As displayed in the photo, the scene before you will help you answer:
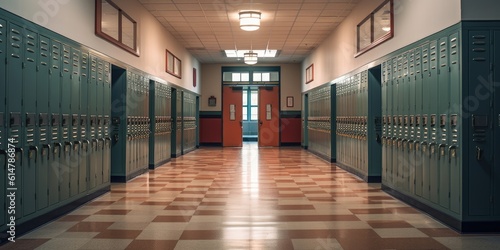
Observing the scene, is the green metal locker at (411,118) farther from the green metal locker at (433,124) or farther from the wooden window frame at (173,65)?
the wooden window frame at (173,65)

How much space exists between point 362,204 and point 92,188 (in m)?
4.05

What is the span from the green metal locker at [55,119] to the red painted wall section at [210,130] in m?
13.8

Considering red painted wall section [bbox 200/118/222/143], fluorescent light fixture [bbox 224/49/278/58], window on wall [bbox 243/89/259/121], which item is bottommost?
red painted wall section [bbox 200/118/222/143]

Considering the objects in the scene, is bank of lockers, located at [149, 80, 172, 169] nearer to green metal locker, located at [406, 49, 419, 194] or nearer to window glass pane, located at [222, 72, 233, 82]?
green metal locker, located at [406, 49, 419, 194]

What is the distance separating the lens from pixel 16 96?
4379 mm

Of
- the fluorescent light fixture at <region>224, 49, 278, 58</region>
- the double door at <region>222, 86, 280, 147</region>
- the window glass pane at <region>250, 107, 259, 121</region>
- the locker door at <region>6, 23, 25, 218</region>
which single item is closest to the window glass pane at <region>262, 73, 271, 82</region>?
the double door at <region>222, 86, 280, 147</region>

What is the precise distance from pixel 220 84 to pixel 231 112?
52.2 inches

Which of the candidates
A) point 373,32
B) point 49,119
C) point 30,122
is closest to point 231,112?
point 373,32

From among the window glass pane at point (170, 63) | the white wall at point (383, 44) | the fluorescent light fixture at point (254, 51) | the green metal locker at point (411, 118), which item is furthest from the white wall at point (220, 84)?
the green metal locker at point (411, 118)

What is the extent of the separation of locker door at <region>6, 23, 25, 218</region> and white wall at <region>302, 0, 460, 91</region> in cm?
465

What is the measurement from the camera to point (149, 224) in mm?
5059

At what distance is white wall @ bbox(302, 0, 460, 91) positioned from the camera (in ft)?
17.3

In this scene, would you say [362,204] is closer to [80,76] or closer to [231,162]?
[80,76]

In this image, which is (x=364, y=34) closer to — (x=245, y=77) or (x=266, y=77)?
(x=266, y=77)
